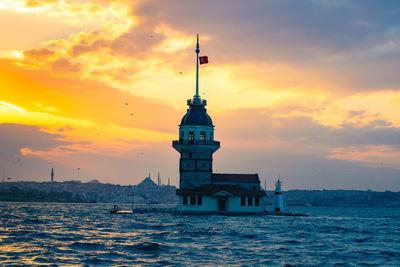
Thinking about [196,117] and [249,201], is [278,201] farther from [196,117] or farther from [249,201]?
[196,117]

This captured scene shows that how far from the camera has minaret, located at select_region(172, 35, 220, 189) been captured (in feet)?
295

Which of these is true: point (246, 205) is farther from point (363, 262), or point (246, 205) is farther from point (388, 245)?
point (363, 262)

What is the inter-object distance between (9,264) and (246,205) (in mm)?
56403

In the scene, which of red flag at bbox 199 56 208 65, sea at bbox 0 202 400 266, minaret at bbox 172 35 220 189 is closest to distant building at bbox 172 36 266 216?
minaret at bbox 172 35 220 189

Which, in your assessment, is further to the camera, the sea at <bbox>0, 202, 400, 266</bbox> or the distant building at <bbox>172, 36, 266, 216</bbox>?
the distant building at <bbox>172, 36, 266, 216</bbox>

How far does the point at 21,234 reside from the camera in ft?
172

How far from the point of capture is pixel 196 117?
9162cm

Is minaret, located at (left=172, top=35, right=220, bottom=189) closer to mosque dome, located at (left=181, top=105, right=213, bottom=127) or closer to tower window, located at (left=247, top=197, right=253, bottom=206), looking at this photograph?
mosque dome, located at (left=181, top=105, right=213, bottom=127)

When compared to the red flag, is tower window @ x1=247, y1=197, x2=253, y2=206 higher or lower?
lower

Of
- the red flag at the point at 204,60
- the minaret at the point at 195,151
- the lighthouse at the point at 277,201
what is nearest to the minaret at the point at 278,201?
the lighthouse at the point at 277,201

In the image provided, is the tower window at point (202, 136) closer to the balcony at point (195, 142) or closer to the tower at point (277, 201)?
the balcony at point (195, 142)

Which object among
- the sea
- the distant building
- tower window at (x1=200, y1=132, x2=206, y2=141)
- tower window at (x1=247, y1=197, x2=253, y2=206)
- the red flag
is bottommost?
the sea

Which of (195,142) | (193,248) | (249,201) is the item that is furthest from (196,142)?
(193,248)

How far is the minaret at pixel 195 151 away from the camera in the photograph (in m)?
90.0
